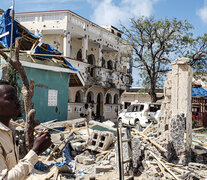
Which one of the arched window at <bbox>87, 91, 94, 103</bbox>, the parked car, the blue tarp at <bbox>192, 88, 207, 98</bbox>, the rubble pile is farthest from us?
the arched window at <bbox>87, 91, 94, 103</bbox>

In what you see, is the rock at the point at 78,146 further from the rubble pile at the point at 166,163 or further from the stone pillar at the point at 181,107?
the stone pillar at the point at 181,107

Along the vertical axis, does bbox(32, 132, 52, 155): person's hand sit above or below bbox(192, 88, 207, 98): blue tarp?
below

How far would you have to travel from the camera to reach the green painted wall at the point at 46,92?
13.7 metres

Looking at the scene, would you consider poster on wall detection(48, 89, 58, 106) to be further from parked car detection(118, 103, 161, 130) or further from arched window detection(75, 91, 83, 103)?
arched window detection(75, 91, 83, 103)

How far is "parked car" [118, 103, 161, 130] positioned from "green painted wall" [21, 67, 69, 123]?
4304 mm

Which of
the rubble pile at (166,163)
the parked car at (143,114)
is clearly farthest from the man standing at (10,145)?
the parked car at (143,114)

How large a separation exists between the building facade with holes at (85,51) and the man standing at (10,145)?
48.4 ft

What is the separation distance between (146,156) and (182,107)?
1976 mm

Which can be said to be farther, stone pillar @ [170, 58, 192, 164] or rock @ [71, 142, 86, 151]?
rock @ [71, 142, 86, 151]

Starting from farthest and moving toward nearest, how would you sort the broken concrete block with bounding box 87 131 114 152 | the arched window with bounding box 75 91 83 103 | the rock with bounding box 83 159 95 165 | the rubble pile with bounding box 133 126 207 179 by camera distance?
the arched window with bounding box 75 91 83 103 → the broken concrete block with bounding box 87 131 114 152 → the rock with bounding box 83 159 95 165 → the rubble pile with bounding box 133 126 207 179

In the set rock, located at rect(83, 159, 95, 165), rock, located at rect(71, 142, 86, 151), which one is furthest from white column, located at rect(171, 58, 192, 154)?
rock, located at rect(71, 142, 86, 151)

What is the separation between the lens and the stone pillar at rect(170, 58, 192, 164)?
754 centimetres

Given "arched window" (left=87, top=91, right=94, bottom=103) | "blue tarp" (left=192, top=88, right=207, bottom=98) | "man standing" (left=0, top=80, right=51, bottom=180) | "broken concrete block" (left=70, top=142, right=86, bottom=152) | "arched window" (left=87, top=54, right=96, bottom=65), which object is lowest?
"broken concrete block" (left=70, top=142, right=86, bottom=152)

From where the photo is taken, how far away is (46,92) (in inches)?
563
